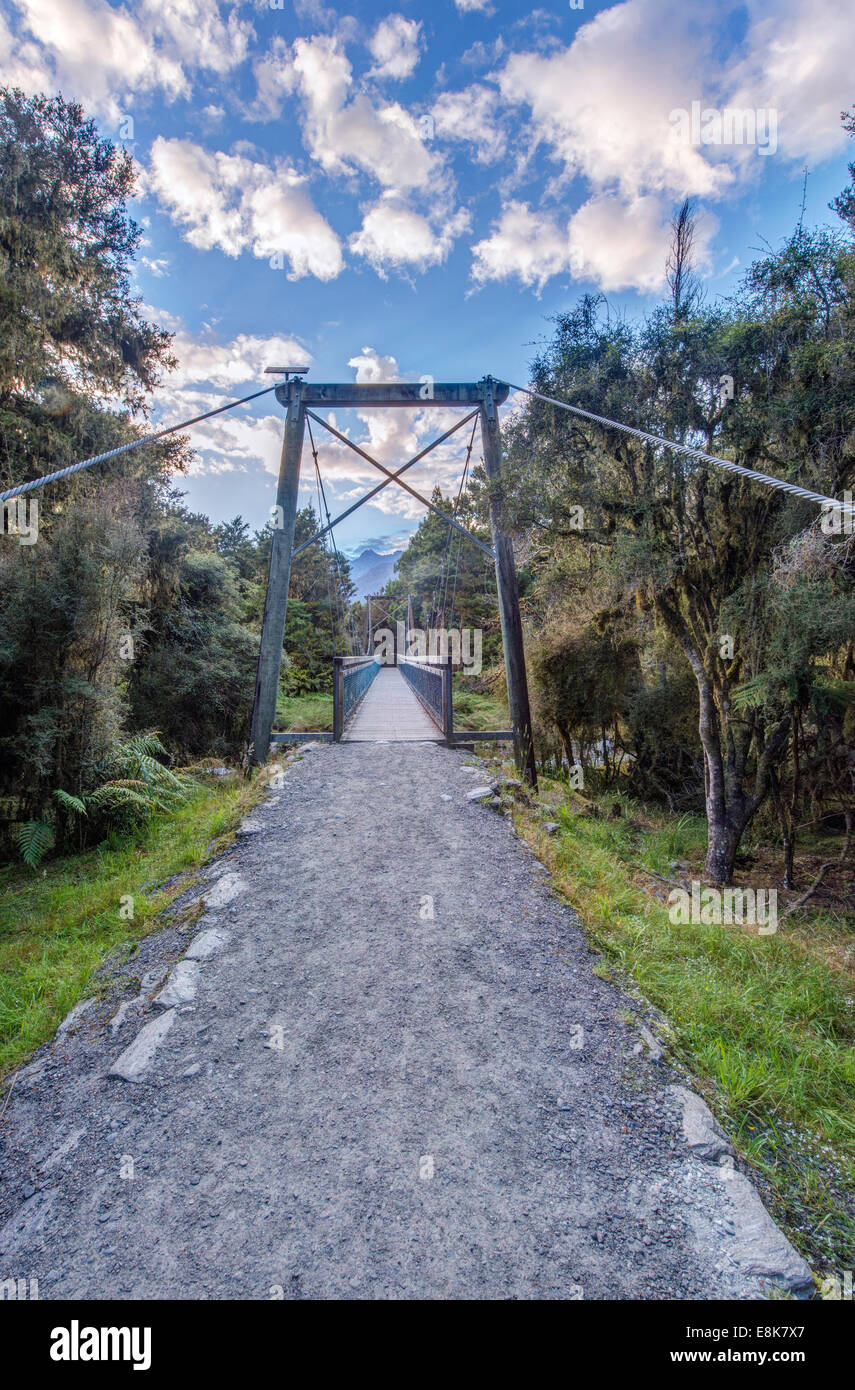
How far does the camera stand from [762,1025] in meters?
2.29

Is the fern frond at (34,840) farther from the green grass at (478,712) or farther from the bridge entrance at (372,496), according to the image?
the green grass at (478,712)

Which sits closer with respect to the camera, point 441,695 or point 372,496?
point 372,496

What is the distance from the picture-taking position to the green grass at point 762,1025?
1.51 metres

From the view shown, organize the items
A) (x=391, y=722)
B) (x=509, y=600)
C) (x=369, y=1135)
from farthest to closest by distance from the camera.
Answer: (x=391, y=722)
(x=509, y=600)
(x=369, y=1135)

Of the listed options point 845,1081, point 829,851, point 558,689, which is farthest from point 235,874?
point 829,851

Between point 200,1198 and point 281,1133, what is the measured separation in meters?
0.26

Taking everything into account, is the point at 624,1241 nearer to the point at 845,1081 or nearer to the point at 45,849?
the point at 845,1081

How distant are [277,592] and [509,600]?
273 cm

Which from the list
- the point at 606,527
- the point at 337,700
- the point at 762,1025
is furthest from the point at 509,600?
the point at 762,1025

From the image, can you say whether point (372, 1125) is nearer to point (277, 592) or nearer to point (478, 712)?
point (277, 592)

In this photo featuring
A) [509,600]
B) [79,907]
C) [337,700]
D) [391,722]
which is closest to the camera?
[79,907]

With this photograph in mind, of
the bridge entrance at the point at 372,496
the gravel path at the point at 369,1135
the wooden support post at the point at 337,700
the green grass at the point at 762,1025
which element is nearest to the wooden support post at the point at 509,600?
the bridge entrance at the point at 372,496

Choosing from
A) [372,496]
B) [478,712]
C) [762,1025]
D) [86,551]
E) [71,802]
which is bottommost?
[762,1025]

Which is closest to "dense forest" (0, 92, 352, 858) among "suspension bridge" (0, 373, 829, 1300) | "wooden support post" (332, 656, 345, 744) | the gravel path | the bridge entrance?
the bridge entrance
